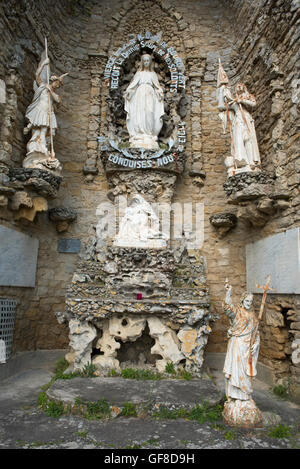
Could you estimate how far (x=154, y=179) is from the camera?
7316 mm

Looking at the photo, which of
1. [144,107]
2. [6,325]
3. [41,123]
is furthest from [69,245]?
[144,107]

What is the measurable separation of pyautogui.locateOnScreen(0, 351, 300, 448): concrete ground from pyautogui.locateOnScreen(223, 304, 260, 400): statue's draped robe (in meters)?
0.41

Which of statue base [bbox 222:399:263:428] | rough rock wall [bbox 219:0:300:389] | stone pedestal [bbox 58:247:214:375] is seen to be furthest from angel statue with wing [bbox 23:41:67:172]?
statue base [bbox 222:399:263:428]

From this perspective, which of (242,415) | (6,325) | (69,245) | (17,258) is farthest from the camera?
(69,245)

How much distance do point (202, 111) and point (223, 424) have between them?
6.88 metres

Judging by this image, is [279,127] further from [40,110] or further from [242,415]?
[242,415]

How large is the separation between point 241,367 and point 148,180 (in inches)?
177

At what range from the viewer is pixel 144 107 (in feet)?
24.7

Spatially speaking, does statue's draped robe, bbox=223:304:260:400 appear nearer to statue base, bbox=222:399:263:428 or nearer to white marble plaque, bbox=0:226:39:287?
statue base, bbox=222:399:263:428

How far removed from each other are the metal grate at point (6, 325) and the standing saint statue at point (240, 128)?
475cm

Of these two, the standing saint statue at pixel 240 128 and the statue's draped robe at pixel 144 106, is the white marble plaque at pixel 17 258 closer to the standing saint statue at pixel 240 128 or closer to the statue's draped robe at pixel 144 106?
the statue's draped robe at pixel 144 106

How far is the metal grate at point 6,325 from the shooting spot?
576cm

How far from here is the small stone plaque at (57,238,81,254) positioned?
24.4 ft

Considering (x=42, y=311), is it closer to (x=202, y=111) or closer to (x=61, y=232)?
(x=61, y=232)
